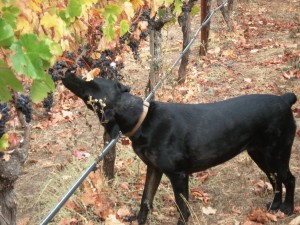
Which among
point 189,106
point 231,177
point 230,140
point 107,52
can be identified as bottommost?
point 231,177

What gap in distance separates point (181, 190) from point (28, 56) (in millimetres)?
2686

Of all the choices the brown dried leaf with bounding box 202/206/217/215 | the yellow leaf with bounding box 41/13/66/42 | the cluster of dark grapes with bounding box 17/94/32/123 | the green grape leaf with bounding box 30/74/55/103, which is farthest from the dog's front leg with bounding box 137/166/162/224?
the green grape leaf with bounding box 30/74/55/103

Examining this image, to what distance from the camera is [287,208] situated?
14.0 feet

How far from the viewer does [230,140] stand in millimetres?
3898

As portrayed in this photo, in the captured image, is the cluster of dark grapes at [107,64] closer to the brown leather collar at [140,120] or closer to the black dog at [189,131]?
the black dog at [189,131]

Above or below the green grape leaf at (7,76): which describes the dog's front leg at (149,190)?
below

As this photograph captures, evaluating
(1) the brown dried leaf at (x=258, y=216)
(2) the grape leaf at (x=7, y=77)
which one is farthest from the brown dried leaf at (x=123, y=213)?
(2) the grape leaf at (x=7, y=77)

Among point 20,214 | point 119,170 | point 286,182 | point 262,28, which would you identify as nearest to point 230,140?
→ point 286,182

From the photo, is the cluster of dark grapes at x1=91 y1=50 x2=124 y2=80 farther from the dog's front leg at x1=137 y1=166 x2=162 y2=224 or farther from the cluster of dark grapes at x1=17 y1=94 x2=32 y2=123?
the cluster of dark grapes at x1=17 y1=94 x2=32 y2=123

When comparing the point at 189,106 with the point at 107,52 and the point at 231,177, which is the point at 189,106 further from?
the point at 231,177

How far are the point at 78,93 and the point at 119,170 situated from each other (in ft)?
6.28

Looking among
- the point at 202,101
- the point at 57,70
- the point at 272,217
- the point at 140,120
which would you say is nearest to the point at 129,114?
the point at 140,120

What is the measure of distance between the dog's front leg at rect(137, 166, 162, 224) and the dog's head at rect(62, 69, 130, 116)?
890 mm

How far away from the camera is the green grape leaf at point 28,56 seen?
52.8 inches
